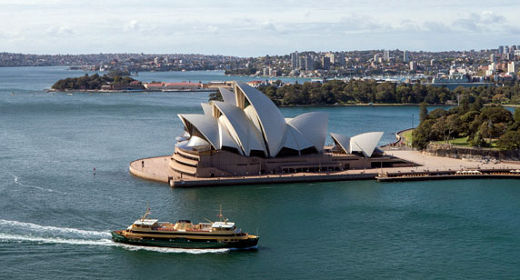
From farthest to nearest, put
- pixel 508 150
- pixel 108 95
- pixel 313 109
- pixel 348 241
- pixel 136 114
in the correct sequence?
pixel 108 95 → pixel 313 109 → pixel 136 114 → pixel 508 150 → pixel 348 241

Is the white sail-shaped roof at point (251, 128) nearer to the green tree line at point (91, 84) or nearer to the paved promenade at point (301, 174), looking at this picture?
the paved promenade at point (301, 174)

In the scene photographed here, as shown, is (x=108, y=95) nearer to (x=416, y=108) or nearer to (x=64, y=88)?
(x=64, y=88)

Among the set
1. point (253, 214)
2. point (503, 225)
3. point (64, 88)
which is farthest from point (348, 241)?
point (64, 88)

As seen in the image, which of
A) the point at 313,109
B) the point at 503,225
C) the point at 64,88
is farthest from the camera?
the point at 64,88

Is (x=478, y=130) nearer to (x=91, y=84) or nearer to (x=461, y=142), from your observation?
(x=461, y=142)

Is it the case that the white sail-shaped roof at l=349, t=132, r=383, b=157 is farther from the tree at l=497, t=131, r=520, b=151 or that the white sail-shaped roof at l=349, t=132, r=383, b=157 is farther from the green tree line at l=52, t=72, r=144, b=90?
the green tree line at l=52, t=72, r=144, b=90

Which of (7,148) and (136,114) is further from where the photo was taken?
(136,114)
